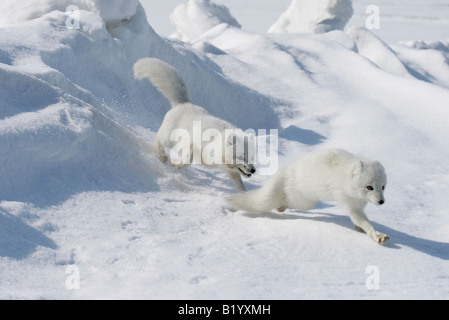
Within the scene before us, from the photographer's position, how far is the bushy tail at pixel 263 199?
336 cm

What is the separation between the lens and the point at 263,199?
3361 mm

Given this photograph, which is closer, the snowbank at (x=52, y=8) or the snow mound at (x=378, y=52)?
the snowbank at (x=52, y=8)

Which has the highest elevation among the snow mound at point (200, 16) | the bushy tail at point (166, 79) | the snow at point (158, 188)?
the snow mound at point (200, 16)

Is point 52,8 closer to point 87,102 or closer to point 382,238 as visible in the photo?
point 87,102

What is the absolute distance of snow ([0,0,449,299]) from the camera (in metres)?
2.42

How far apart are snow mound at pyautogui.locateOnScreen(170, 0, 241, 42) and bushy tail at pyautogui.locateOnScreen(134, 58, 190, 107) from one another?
403 inches

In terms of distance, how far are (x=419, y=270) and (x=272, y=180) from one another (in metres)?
1.08

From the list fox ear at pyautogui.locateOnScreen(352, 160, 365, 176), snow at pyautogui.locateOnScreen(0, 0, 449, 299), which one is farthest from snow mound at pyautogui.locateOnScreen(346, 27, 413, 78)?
fox ear at pyautogui.locateOnScreen(352, 160, 365, 176)

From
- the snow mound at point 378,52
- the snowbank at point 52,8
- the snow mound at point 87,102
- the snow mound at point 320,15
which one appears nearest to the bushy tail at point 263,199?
the snow mound at point 87,102

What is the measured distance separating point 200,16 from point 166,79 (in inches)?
415

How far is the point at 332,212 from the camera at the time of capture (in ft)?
12.0

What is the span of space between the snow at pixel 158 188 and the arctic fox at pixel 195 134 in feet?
0.67

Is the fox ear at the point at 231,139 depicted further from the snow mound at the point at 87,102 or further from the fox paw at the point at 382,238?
the fox paw at the point at 382,238

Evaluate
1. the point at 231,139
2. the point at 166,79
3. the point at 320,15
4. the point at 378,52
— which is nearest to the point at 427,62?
the point at 378,52
